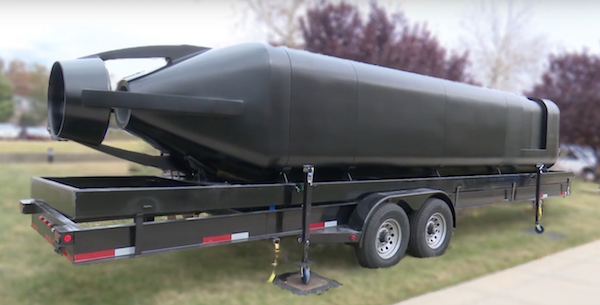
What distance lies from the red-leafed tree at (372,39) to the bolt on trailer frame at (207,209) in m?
9.48

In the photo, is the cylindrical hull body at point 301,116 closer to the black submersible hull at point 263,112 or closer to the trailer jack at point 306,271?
the black submersible hull at point 263,112

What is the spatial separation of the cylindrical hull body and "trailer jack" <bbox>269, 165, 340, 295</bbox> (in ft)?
1.05

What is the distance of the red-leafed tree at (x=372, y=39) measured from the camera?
50.5ft

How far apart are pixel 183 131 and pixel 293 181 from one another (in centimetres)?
138

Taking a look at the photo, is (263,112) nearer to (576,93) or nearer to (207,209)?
(207,209)

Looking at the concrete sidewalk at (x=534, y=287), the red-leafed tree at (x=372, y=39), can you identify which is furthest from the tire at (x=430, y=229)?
the red-leafed tree at (x=372, y=39)

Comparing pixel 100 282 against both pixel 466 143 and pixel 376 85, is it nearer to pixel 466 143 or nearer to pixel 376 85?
pixel 376 85

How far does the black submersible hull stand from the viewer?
4211 mm

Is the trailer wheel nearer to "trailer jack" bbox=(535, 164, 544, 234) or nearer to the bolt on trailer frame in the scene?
the bolt on trailer frame

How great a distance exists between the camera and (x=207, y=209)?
4246mm

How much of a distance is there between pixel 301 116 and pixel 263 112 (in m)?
0.48

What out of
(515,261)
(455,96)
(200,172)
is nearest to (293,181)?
(200,172)

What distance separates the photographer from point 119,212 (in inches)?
146

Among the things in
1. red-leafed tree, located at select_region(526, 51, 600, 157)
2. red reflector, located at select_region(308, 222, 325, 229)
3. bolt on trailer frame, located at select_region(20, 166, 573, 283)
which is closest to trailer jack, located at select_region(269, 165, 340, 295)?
bolt on trailer frame, located at select_region(20, 166, 573, 283)
